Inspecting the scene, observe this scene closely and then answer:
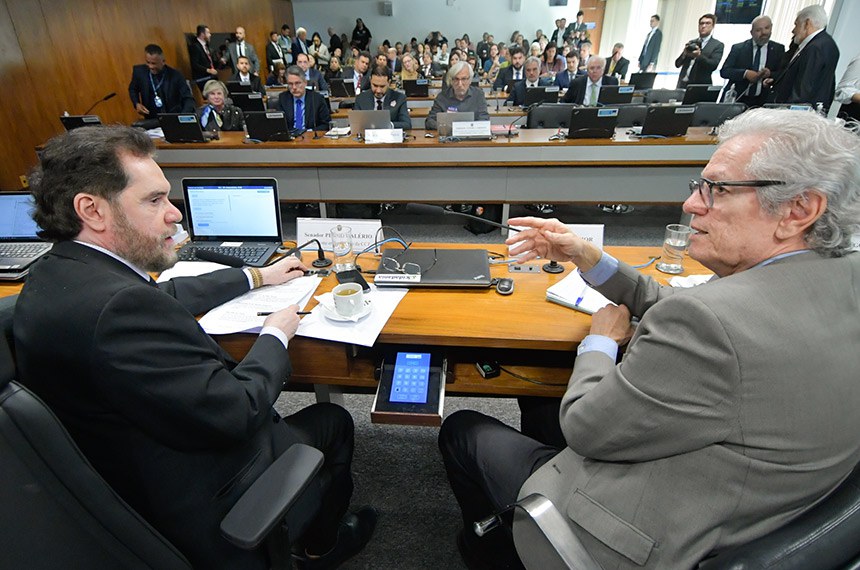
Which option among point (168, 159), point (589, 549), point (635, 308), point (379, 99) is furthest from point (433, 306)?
point (379, 99)

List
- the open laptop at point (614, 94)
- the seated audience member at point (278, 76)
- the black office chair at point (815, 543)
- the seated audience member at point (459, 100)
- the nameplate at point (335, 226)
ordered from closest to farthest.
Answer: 1. the black office chair at point (815, 543)
2. the nameplate at point (335, 226)
3. the seated audience member at point (459, 100)
4. the open laptop at point (614, 94)
5. the seated audience member at point (278, 76)

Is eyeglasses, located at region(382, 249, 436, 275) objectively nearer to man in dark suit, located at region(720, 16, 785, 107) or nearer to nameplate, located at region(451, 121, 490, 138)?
nameplate, located at region(451, 121, 490, 138)

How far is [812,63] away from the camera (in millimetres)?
4004

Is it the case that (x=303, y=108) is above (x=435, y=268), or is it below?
above

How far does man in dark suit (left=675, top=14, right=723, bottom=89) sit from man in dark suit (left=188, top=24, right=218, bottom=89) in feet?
23.4

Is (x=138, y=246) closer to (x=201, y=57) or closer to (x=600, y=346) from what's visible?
(x=600, y=346)

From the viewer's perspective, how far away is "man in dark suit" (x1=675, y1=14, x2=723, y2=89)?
5.49 meters

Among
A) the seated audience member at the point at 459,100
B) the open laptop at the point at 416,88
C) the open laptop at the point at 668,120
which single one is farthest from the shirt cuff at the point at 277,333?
the open laptop at the point at 416,88

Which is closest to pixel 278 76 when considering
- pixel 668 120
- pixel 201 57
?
pixel 201 57

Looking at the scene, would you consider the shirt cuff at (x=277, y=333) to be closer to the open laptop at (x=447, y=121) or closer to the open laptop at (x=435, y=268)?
the open laptop at (x=435, y=268)

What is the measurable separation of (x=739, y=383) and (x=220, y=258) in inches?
57.8

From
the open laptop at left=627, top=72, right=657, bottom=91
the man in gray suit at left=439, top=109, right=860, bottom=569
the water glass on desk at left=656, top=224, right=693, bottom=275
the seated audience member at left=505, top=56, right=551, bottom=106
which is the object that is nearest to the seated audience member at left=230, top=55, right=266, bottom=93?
the seated audience member at left=505, top=56, right=551, bottom=106

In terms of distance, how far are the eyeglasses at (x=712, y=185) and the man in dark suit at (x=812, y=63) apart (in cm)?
464

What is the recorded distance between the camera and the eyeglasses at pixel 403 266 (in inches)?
54.5
